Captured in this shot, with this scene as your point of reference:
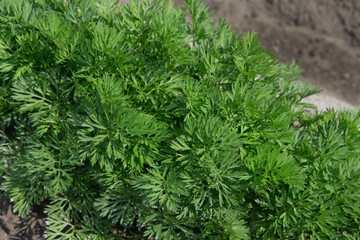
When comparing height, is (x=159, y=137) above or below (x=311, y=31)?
below

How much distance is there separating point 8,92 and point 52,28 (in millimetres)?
763

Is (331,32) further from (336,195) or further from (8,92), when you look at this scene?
(8,92)

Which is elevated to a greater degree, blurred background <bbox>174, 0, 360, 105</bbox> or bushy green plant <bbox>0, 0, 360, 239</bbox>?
blurred background <bbox>174, 0, 360, 105</bbox>

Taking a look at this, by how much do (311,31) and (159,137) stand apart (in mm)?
4107

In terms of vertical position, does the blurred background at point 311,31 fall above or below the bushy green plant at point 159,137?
above

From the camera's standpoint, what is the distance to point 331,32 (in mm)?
5371

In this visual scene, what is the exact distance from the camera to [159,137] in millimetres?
2258

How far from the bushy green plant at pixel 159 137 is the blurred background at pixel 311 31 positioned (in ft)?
8.68

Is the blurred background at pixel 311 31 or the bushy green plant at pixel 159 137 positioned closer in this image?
the bushy green plant at pixel 159 137

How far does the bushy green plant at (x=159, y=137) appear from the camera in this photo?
2.19 metres

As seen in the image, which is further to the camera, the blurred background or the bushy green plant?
the blurred background

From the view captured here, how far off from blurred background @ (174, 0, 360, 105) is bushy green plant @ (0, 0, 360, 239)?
8.68 ft

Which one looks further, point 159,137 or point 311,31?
point 311,31

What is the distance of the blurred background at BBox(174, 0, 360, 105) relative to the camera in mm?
5188
